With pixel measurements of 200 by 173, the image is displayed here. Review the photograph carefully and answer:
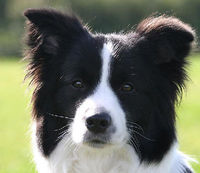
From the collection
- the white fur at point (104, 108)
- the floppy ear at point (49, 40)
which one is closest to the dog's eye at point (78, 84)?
the white fur at point (104, 108)

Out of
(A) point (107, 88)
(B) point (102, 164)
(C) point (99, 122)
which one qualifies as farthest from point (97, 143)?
(A) point (107, 88)

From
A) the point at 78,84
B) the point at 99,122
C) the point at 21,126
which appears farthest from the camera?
the point at 21,126

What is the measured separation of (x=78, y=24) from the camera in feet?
20.7

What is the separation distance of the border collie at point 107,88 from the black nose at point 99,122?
176 millimetres

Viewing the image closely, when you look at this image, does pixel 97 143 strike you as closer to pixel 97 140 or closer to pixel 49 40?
pixel 97 140

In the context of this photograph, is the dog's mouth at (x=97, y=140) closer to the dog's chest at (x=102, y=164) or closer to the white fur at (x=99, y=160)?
the white fur at (x=99, y=160)

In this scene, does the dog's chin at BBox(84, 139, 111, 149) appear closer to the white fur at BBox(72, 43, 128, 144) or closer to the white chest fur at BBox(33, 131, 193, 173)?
the white fur at BBox(72, 43, 128, 144)

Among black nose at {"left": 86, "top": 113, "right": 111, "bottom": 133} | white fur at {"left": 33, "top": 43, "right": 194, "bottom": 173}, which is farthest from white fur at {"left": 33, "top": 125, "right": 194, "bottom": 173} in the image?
black nose at {"left": 86, "top": 113, "right": 111, "bottom": 133}

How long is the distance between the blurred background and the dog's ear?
0.21 m

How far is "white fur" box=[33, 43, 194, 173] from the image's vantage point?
567 centimetres

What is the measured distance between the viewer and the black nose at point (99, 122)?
17.5 ft

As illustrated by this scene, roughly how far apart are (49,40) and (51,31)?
3.8 inches

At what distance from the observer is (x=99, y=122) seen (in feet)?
17.6

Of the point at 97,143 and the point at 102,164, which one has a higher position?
the point at 97,143
